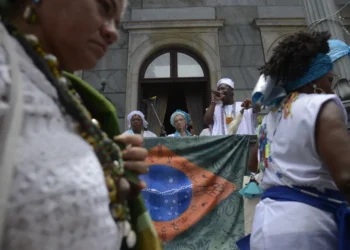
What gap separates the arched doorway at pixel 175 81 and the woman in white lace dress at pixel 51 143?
7391 mm

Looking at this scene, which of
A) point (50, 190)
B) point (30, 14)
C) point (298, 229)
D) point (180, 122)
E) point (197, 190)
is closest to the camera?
point (50, 190)

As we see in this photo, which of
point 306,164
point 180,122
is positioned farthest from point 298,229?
point 180,122

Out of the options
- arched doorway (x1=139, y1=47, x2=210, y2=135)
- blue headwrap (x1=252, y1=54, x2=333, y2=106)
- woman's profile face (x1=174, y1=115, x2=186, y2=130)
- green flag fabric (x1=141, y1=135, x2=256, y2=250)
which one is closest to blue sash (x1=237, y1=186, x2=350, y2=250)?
blue headwrap (x1=252, y1=54, x2=333, y2=106)

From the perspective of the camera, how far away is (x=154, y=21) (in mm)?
8328

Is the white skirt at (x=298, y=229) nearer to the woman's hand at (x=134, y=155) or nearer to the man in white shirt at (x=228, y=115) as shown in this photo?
the woman's hand at (x=134, y=155)

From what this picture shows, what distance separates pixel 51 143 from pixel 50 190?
0.08 metres

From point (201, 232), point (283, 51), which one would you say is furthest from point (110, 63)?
point (283, 51)

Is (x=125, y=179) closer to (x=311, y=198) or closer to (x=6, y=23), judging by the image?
(x=6, y=23)

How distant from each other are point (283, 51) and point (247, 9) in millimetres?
7553

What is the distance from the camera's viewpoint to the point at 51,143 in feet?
1.68

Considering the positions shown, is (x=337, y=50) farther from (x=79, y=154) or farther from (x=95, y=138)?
(x=79, y=154)

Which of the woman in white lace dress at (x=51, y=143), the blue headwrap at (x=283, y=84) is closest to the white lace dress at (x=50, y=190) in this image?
the woman in white lace dress at (x=51, y=143)

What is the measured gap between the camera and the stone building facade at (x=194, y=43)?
26.4 feet

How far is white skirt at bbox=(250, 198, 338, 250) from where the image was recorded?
4.47ft
